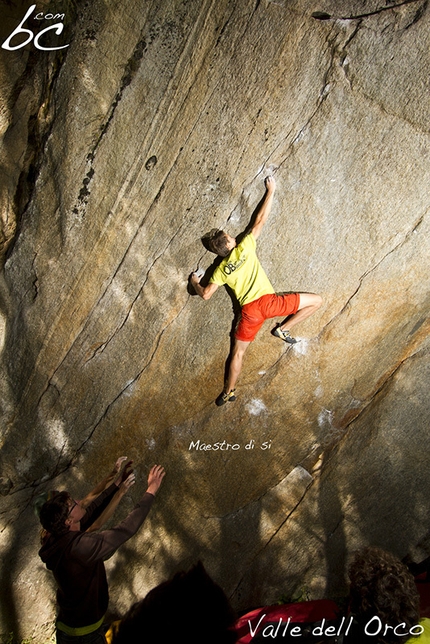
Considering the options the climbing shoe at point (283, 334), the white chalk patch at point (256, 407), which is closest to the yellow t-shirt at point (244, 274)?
the climbing shoe at point (283, 334)

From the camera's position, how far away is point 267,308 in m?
3.41

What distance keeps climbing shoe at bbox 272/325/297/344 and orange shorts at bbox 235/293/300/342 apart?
0.55 feet

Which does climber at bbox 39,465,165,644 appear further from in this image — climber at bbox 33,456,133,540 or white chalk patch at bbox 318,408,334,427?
white chalk patch at bbox 318,408,334,427

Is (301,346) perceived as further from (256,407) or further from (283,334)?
(256,407)

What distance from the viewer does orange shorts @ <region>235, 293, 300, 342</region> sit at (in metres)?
3.41

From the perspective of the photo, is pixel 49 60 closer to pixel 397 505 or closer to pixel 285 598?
pixel 397 505

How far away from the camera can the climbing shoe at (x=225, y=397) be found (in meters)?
3.71

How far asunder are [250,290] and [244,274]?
5.4 inches

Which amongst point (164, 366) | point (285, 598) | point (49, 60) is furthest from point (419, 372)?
point (49, 60)

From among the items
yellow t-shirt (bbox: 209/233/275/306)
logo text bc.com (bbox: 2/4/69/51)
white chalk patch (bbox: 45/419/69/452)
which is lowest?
yellow t-shirt (bbox: 209/233/275/306)

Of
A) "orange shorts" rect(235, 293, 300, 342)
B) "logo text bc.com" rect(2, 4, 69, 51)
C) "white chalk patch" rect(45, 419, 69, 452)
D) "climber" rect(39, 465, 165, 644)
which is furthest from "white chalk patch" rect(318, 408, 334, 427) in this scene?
"logo text bc.com" rect(2, 4, 69, 51)

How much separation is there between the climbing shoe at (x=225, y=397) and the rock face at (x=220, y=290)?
0.09 meters

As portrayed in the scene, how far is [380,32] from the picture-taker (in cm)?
291

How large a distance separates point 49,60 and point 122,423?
3064 mm
